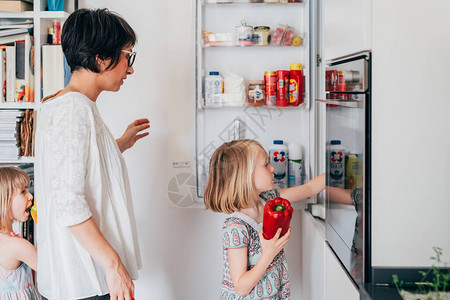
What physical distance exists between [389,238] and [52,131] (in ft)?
3.20

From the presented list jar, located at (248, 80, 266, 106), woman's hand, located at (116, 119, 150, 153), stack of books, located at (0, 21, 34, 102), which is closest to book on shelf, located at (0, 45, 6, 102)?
stack of books, located at (0, 21, 34, 102)

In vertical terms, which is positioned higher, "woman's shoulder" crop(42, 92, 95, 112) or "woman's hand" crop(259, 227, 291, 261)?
"woman's shoulder" crop(42, 92, 95, 112)

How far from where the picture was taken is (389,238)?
1.24m

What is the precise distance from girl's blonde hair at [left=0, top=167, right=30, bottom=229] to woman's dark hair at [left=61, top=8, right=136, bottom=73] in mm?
682

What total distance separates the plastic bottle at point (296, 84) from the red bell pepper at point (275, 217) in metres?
0.71

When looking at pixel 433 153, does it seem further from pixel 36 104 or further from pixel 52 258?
pixel 36 104

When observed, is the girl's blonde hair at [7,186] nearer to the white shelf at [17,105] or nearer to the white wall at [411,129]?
the white shelf at [17,105]

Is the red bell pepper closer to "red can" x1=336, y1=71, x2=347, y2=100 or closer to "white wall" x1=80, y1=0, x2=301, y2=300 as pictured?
"red can" x1=336, y1=71, x2=347, y2=100

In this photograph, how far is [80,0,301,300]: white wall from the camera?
2.52m

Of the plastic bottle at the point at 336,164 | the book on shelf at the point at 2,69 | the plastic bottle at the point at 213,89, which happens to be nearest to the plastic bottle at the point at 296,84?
the plastic bottle at the point at 213,89

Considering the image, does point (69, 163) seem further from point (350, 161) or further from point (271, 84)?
point (271, 84)

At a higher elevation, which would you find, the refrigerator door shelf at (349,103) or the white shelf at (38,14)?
the white shelf at (38,14)

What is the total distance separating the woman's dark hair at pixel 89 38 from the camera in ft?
5.23

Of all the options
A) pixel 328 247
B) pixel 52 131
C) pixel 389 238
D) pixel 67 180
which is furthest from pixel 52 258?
pixel 389 238
